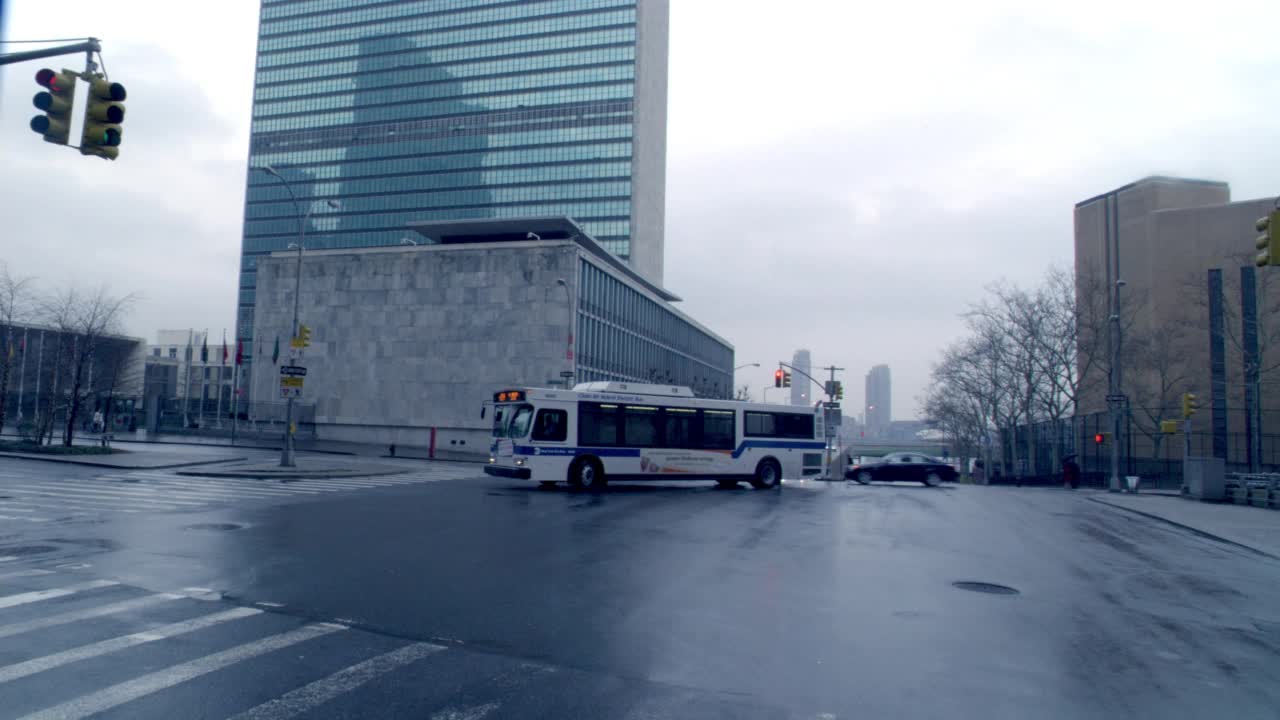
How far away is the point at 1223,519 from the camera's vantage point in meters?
21.5

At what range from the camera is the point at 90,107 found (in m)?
10.1

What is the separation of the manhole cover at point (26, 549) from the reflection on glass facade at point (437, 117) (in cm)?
9584

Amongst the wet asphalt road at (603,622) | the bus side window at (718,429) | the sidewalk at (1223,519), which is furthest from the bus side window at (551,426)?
the sidewalk at (1223,519)

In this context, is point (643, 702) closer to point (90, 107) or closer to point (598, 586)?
point (598, 586)

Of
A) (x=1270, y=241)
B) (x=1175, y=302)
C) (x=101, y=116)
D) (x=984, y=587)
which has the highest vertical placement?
(x=1175, y=302)

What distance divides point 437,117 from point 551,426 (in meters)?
102

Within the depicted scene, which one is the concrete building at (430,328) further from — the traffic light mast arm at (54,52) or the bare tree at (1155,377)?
the traffic light mast arm at (54,52)

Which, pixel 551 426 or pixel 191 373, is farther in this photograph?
pixel 191 373

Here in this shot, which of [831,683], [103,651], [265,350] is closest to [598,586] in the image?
[831,683]

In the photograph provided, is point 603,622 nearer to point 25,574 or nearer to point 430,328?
point 25,574

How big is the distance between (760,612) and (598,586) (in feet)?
6.52

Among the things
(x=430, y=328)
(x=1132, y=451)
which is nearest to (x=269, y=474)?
(x=430, y=328)

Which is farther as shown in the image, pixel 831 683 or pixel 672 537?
pixel 672 537

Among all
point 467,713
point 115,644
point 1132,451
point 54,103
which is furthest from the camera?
point 1132,451
